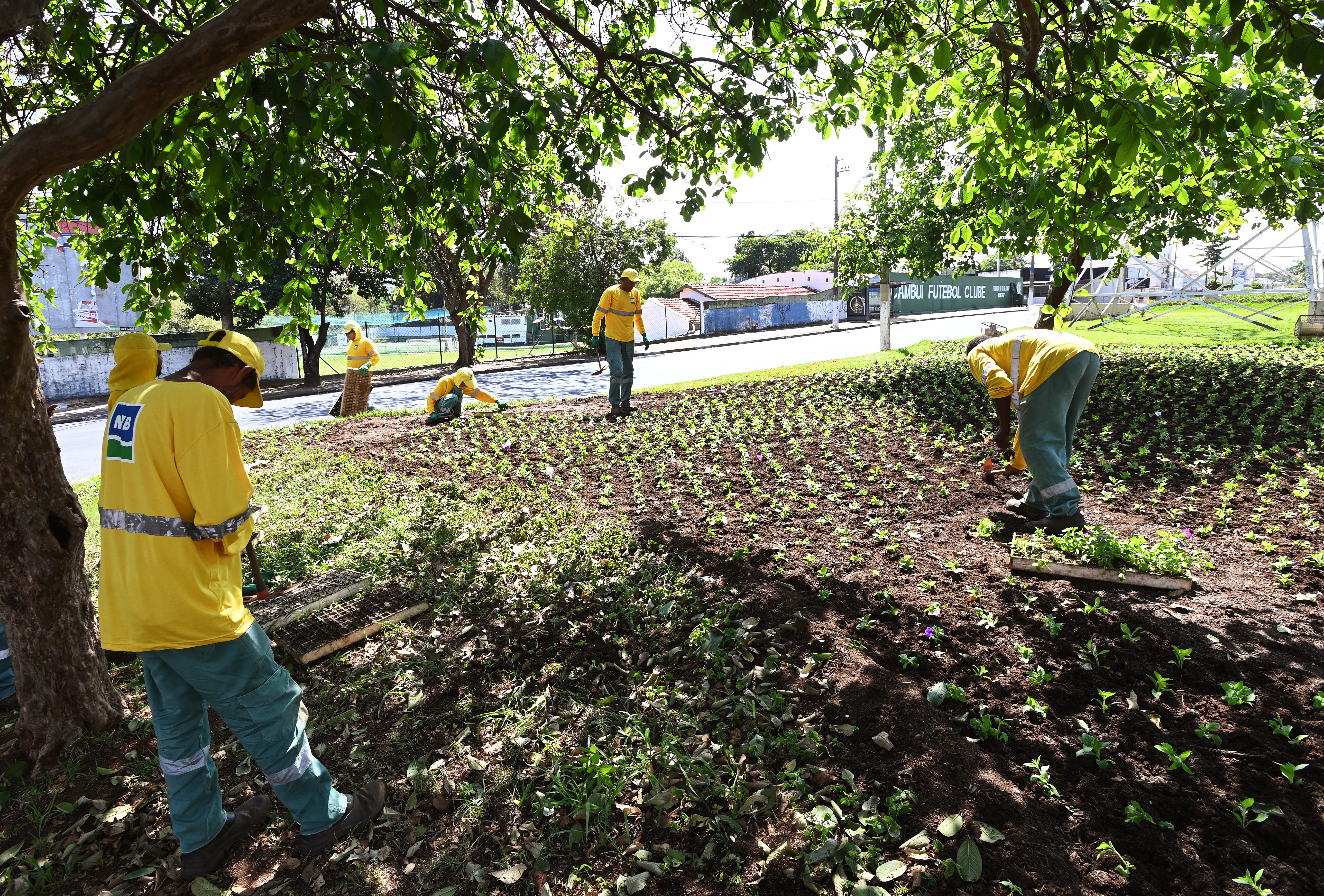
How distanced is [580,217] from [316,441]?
18540mm

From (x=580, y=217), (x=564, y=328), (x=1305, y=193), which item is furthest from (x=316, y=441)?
(x=564, y=328)

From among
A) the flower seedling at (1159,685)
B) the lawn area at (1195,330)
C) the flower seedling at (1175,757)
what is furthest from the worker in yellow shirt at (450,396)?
the lawn area at (1195,330)

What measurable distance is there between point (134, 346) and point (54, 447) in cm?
107

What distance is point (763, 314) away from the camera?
4284cm

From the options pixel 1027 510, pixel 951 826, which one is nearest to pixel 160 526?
pixel 951 826

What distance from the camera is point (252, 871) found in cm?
268

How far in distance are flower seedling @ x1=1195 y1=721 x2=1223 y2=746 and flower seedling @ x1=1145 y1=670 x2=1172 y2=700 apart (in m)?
0.22

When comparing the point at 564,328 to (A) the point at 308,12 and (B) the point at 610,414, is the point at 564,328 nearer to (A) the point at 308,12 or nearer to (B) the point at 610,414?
(B) the point at 610,414

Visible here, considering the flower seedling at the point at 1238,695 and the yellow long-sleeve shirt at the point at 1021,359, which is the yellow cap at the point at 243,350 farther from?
the yellow long-sleeve shirt at the point at 1021,359

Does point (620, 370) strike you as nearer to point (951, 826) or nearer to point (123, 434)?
point (123, 434)

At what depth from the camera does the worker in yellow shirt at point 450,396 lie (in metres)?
10.2

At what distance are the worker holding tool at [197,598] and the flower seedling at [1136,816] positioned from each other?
290 centimetres

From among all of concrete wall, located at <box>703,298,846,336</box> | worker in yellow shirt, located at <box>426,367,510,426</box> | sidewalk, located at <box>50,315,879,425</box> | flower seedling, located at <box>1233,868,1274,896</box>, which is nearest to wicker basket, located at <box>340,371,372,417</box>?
worker in yellow shirt, located at <box>426,367,510,426</box>

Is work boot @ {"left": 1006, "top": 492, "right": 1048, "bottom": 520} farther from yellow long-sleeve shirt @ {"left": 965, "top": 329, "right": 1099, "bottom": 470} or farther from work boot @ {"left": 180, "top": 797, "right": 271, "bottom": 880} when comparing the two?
work boot @ {"left": 180, "top": 797, "right": 271, "bottom": 880}
